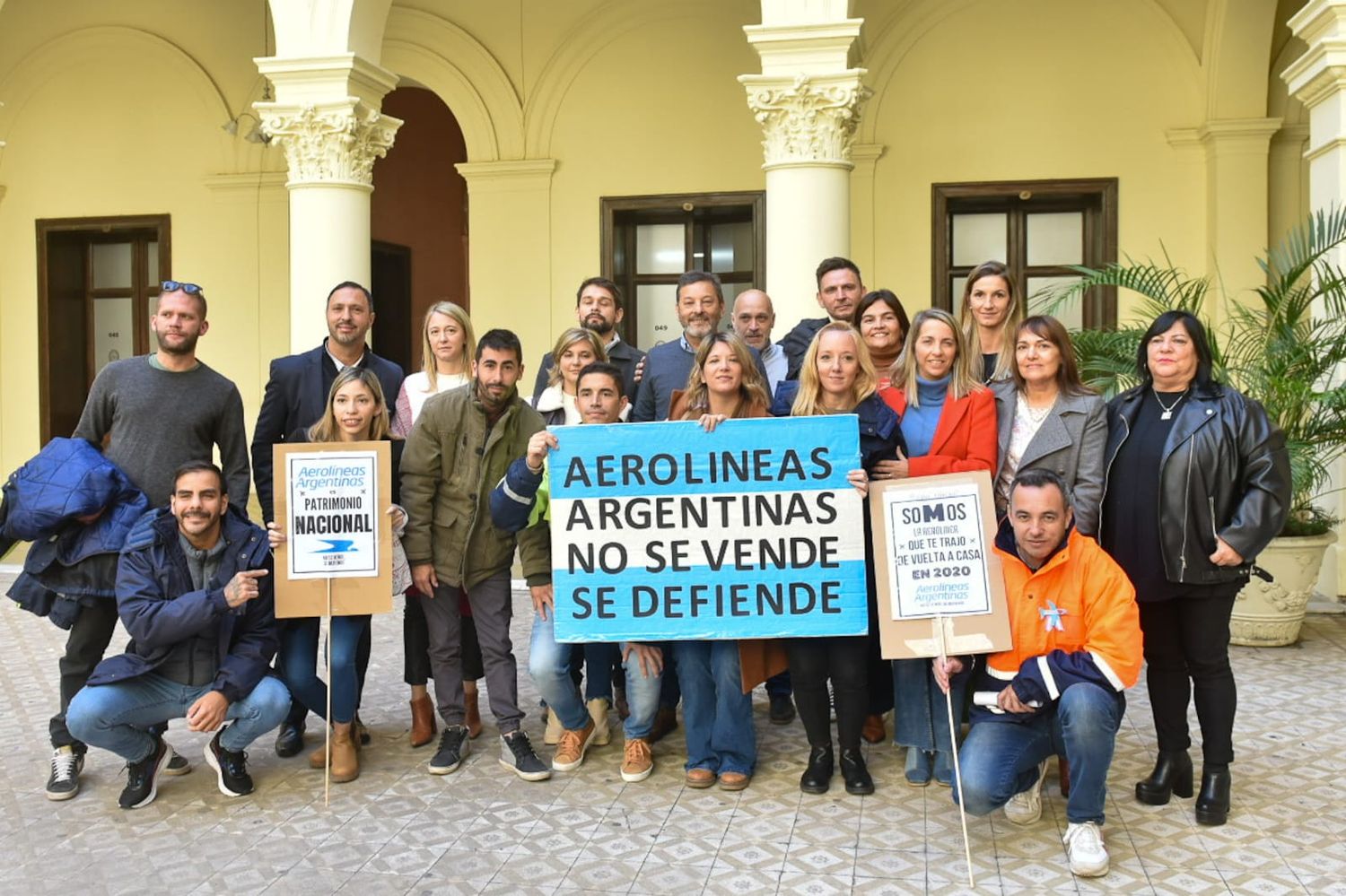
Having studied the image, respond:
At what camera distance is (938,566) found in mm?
4098

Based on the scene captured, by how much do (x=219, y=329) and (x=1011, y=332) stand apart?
9.42 meters

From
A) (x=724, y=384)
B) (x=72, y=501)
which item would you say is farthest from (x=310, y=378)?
(x=724, y=384)

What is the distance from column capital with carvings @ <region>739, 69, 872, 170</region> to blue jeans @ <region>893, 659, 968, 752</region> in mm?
4284

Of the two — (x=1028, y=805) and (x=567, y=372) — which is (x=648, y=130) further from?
(x=1028, y=805)

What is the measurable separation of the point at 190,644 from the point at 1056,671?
3007mm

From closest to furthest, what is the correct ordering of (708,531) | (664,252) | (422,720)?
(708,531) → (422,720) → (664,252)

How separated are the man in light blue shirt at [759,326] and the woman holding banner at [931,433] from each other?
116cm

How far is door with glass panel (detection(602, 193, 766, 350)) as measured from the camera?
1145 centimetres

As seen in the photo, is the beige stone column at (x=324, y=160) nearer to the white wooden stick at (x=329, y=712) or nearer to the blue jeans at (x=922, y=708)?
the white wooden stick at (x=329, y=712)

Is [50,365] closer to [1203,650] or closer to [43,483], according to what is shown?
[43,483]

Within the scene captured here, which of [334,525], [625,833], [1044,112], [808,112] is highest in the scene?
[1044,112]

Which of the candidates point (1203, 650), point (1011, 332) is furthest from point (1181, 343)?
point (1203, 650)

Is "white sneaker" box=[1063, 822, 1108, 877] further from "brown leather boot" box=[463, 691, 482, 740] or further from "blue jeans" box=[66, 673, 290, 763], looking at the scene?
"blue jeans" box=[66, 673, 290, 763]

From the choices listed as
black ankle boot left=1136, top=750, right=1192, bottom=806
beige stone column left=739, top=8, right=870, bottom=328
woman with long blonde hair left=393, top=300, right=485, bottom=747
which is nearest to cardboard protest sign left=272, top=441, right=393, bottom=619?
woman with long blonde hair left=393, top=300, right=485, bottom=747
